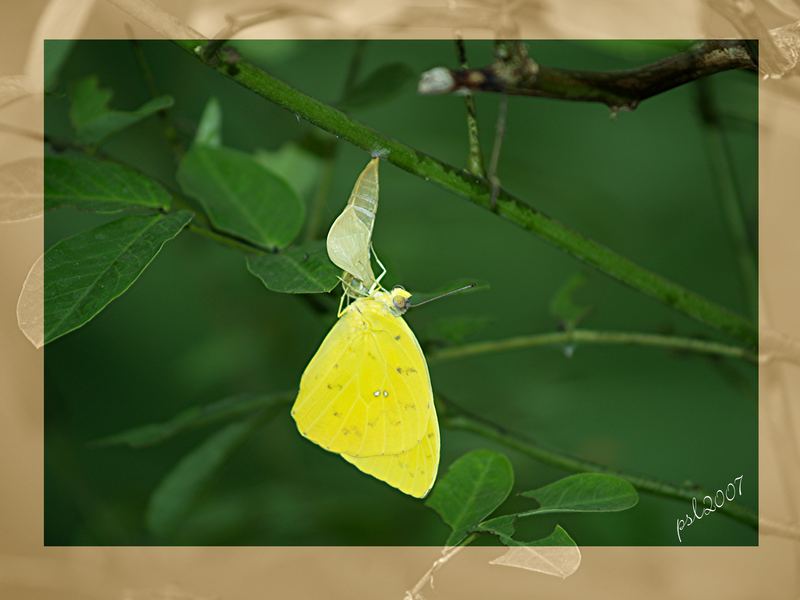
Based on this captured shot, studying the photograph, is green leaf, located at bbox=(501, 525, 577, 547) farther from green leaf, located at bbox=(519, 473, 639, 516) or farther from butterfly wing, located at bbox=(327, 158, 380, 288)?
butterfly wing, located at bbox=(327, 158, 380, 288)

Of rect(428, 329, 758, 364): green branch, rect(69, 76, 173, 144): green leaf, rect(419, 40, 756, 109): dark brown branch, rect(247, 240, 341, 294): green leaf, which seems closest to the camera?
rect(419, 40, 756, 109): dark brown branch

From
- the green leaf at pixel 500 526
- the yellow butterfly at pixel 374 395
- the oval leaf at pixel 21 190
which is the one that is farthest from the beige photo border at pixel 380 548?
the green leaf at pixel 500 526

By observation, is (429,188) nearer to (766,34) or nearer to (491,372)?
(491,372)

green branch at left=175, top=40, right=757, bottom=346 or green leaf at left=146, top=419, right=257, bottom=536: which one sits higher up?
green branch at left=175, top=40, right=757, bottom=346

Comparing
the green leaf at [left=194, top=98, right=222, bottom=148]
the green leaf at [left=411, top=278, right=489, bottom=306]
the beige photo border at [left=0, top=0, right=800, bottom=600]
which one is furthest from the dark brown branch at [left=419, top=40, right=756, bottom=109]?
the green leaf at [left=194, top=98, right=222, bottom=148]

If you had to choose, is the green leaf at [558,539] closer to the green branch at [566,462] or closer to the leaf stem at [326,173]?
the green branch at [566,462]

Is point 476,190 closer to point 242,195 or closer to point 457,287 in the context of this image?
point 457,287
